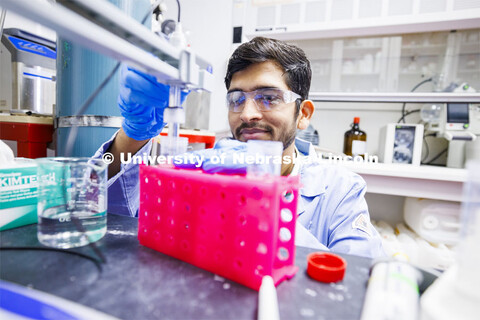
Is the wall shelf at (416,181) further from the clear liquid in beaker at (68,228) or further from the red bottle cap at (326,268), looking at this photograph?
the clear liquid in beaker at (68,228)

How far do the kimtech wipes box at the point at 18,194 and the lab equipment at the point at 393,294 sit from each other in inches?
26.2

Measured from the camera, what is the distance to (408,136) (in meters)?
1.94

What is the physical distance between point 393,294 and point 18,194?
2.32ft

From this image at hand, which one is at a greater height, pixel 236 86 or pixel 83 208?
pixel 236 86

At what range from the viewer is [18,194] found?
56 centimetres

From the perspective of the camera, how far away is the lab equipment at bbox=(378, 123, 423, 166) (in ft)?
6.26

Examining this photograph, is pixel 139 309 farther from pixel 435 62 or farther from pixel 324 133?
pixel 435 62

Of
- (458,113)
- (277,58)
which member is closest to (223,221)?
(277,58)

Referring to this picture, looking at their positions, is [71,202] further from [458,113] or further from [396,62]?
[396,62]

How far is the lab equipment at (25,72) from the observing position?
128 centimetres

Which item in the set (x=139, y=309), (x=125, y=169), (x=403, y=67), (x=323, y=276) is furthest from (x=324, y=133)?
(x=139, y=309)

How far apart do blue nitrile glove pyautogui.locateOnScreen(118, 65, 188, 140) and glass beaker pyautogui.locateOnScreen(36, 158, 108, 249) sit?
0.71 feet

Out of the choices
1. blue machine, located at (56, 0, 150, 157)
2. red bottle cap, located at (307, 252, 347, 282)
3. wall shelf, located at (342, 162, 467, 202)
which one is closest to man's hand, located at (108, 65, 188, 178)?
blue machine, located at (56, 0, 150, 157)

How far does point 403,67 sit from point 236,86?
6.17ft
